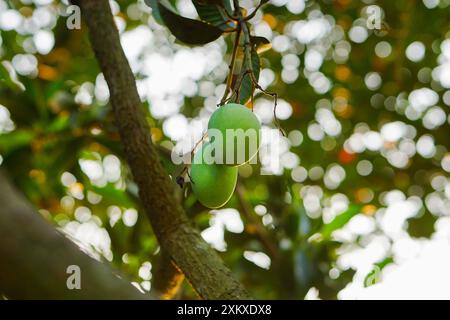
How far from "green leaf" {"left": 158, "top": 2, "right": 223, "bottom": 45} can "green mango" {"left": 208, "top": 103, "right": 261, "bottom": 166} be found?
6.1 inches

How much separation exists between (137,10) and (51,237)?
2311 mm

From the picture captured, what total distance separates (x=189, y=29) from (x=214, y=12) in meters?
0.05

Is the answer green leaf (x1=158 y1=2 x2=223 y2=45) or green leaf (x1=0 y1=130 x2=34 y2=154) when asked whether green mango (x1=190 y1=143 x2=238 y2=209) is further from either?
green leaf (x1=0 y1=130 x2=34 y2=154)

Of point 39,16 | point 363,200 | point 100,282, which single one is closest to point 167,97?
point 39,16

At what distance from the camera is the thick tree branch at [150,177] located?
793mm

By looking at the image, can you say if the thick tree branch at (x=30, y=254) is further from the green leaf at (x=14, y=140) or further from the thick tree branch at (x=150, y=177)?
the green leaf at (x=14, y=140)

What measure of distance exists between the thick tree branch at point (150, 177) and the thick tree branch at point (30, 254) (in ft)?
1.38

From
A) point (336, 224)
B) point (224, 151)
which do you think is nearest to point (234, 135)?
point (224, 151)

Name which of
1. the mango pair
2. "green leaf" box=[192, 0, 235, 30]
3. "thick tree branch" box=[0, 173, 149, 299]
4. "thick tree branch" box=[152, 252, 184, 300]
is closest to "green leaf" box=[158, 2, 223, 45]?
"green leaf" box=[192, 0, 235, 30]

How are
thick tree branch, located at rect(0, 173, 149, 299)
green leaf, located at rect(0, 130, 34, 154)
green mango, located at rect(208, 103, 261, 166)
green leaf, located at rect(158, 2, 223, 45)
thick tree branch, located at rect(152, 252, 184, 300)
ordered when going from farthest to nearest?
green leaf, located at rect(0, 130, 34, 154)
thick tree branch, located at rect(152, 252, 184, 300)
green leaf, located at rect(158, 2, 223, 45)
green mango, located at rect(208, 103, 261, 166)
thick tree branch, located at rect(0, 173, 149, 299)

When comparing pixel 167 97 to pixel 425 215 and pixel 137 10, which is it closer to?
pixel 137 10

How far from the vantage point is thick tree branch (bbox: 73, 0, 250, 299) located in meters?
0.79

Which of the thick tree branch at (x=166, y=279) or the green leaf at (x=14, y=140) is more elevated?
the thick tree branch at (x=166, y=279)

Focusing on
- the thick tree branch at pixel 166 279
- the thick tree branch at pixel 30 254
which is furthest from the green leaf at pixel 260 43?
the thick tree branch at pixel 30 254
